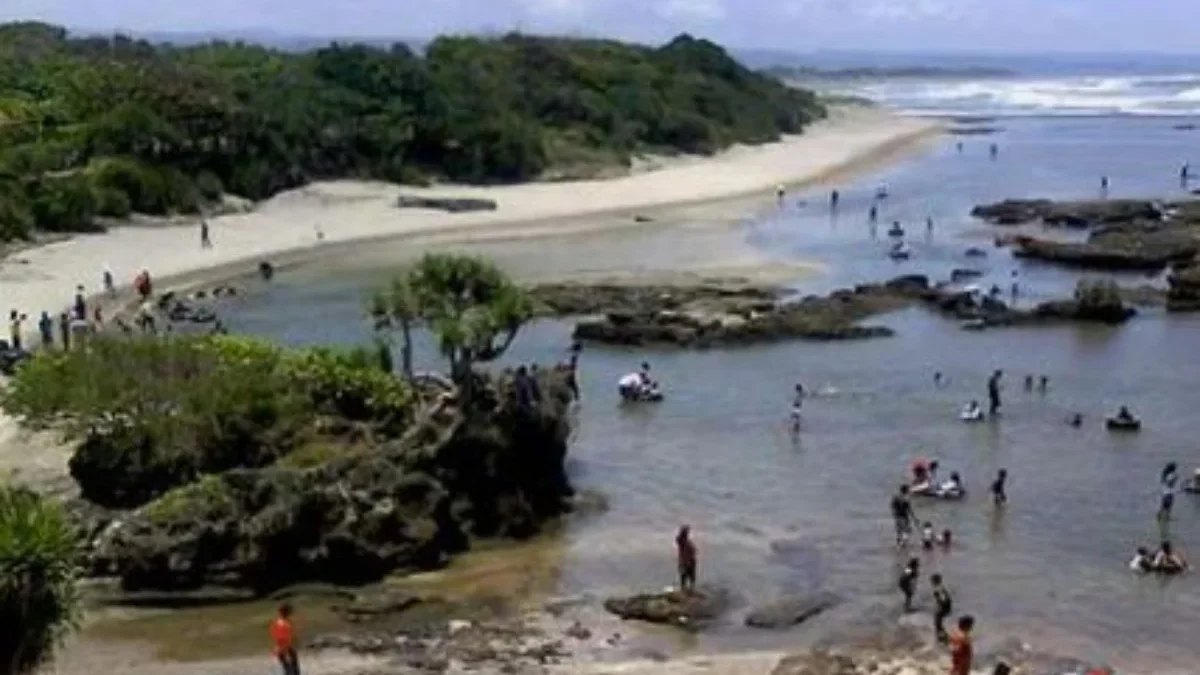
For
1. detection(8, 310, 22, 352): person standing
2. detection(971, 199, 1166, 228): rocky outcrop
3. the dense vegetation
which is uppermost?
the dense vegetation

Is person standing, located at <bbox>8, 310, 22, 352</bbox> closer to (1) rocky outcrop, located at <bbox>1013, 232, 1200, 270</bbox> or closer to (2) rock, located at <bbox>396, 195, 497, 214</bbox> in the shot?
(2) rock, located at <bbox>396, 195, 497, 214</bbox>

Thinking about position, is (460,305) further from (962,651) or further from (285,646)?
(962,651)

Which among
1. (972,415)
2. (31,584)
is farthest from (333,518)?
(972,415)

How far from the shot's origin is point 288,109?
93438mm

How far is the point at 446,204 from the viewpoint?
8988 centimetres

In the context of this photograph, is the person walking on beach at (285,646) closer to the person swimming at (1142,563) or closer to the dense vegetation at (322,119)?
the person swimming at (1142,563)

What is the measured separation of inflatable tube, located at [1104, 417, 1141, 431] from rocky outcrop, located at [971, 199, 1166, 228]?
39.4 m

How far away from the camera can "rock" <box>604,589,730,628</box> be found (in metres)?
31.6

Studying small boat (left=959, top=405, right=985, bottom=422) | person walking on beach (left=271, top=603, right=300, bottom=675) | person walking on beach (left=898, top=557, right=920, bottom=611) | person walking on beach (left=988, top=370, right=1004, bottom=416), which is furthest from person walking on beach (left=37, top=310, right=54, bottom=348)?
person walking on beach (left=898, top=557, right=920, bottom=611)

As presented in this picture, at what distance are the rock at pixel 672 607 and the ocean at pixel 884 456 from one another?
644 millimetres

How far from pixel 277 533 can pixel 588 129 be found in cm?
8505

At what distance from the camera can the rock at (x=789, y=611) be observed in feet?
104

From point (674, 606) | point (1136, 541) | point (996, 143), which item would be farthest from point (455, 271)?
point (996, 143)

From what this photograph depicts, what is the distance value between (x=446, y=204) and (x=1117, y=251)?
102ft
